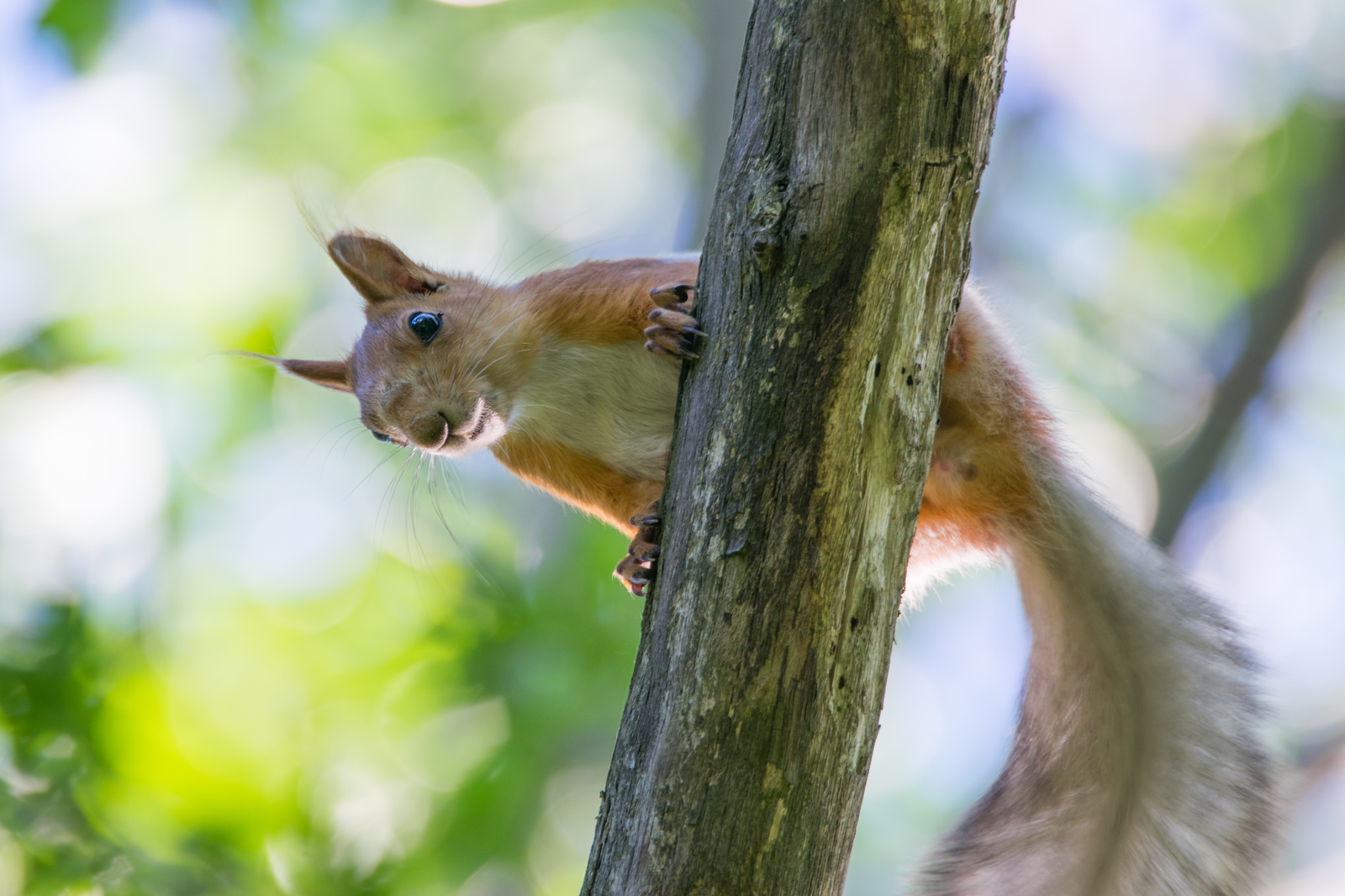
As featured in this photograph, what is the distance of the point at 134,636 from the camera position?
13.4 feet

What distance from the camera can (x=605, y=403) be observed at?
319 cm

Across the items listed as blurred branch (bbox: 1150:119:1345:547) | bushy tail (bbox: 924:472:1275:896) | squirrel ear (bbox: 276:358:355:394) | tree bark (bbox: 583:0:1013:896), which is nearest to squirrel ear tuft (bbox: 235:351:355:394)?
squirrel ear (bbox: 276:358:355:394)

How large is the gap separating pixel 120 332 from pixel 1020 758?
15.4ft

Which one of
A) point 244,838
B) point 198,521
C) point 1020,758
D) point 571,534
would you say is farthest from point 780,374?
point 198,521

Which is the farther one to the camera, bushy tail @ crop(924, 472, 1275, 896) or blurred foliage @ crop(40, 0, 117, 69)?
blurred foliage @ crop(40, 0, 117, 69)

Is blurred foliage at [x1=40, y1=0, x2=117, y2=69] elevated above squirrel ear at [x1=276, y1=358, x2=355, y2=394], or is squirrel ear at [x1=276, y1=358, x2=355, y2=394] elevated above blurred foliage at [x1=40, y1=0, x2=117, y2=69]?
blurred foliage at [x1=40, y1=0, x2=117, y2=69]

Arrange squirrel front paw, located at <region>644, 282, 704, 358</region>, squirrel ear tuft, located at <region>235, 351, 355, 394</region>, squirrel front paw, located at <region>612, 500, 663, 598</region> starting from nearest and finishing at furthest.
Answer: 1. squirrel front paw, located at <region>644, 282, 704, 358</region>
2. squirrel front paw, located at <region>612, 500, 663, 598</region>
3. squirrel ear tuft, located at <region>235, 351, 355, 394</region>

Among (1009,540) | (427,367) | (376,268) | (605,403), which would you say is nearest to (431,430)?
(427,367)

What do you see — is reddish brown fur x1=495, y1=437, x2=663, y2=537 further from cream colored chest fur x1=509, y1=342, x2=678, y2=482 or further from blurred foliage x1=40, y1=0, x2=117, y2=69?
blurred foliage x1=40, y1=0, x2=117, y2=69

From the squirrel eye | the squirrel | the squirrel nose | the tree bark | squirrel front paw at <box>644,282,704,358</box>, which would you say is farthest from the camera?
the squirrel eye

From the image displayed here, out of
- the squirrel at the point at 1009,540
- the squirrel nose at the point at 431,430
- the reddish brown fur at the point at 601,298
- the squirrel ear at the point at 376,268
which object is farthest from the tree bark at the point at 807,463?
the squirrel ear at the point at 376,268

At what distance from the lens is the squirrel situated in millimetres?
2520

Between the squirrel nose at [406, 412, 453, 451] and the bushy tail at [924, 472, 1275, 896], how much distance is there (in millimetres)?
1765

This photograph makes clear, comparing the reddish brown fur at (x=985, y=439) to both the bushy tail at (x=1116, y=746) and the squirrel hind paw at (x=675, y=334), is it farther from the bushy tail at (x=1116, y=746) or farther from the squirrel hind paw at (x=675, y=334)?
the squirrel hind paw at (x=675, y=334)
